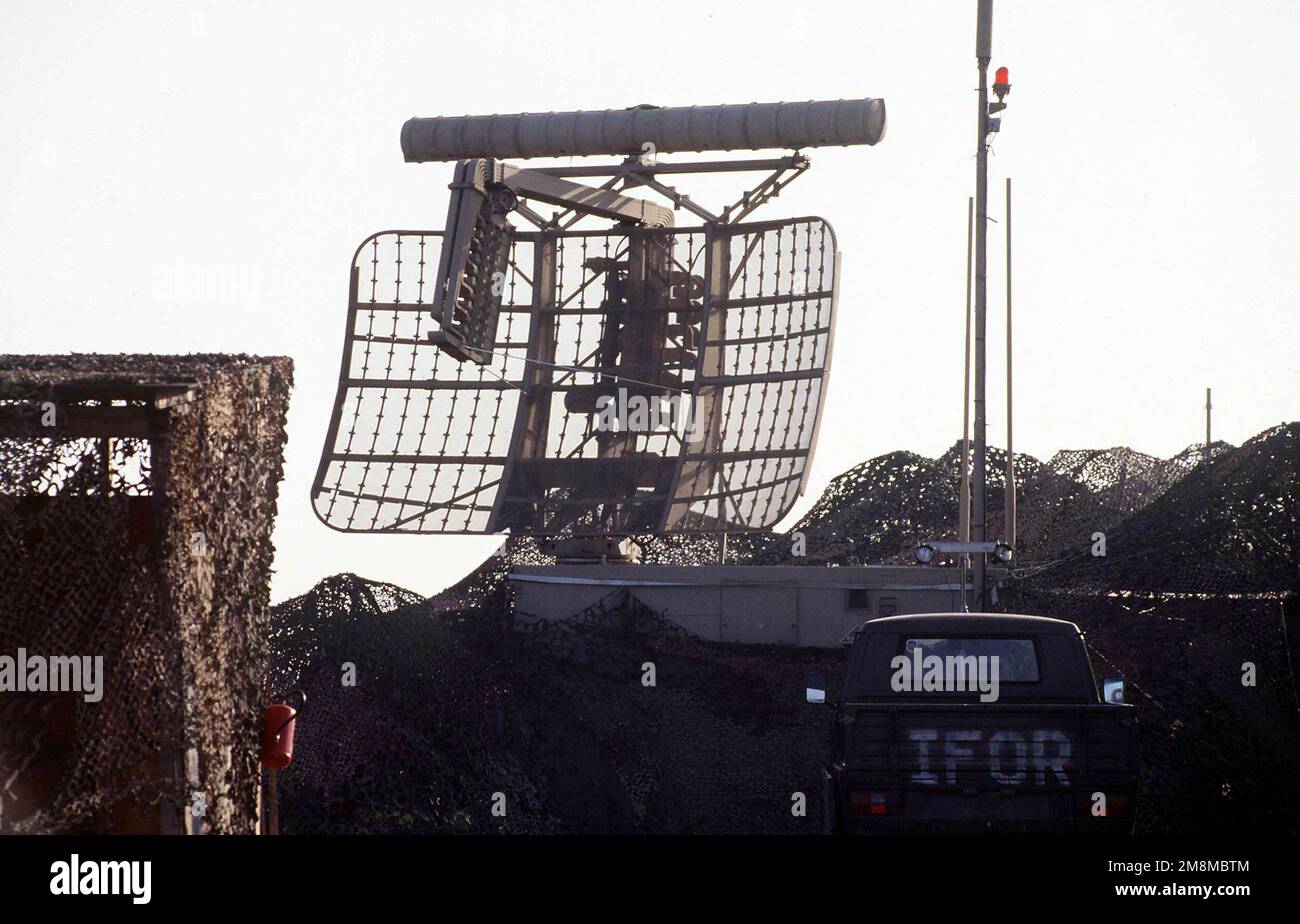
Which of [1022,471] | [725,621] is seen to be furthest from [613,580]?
[1022,471]

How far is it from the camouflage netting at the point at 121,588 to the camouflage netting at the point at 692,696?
23.7 ft

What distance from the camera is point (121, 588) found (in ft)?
39.8

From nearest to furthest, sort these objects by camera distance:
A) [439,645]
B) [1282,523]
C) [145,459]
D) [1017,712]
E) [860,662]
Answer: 1. [145,459]
2. [1017,712]
3. [860,662]
4. [439,645]
5. [1282,523]

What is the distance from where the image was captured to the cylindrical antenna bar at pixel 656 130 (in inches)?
1315

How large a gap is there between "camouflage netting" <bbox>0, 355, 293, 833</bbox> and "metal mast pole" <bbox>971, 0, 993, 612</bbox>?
16.4 m

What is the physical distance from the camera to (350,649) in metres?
25.0

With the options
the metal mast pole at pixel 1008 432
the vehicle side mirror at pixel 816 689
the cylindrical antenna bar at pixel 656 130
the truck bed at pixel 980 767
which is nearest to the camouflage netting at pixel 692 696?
the metal mast pole at pixel 1008 432

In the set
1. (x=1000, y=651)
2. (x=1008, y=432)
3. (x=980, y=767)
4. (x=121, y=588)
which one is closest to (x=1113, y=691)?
(x=1000, y=651)

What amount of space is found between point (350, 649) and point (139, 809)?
12635 mm

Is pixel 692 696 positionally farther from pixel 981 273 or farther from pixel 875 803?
pixel 875 803

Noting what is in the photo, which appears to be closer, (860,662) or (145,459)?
(145,459)

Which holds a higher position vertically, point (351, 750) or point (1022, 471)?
point (1022, 471)

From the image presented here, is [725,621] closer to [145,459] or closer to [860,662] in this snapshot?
[860,662]

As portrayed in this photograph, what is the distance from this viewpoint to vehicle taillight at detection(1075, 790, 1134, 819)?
13.1m
